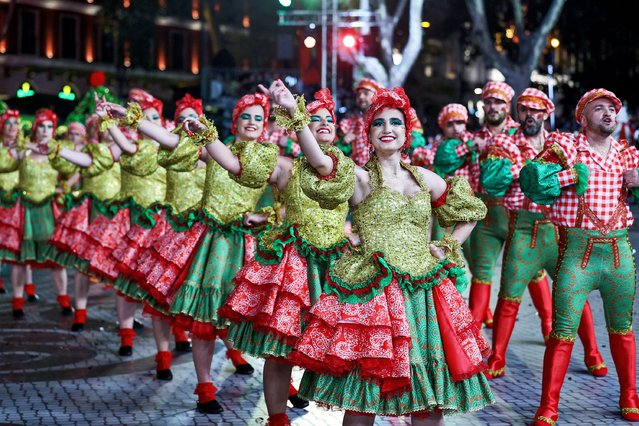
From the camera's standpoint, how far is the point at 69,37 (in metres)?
47.0

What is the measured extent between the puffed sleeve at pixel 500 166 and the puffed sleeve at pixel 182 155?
2166 millimetres

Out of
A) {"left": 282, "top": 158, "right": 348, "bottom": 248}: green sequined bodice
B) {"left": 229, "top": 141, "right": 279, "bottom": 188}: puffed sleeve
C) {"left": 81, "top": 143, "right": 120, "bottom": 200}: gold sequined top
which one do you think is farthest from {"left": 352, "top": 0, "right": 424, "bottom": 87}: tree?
{"left": 229, "top": 141, "right": 279, "bottom": 188}: puffed sleeve

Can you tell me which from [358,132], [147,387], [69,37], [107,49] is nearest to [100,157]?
[147,387]

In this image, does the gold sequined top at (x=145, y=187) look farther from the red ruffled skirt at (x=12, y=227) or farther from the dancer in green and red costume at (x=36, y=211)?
the red ruffled skirt at (x=12, y=227)

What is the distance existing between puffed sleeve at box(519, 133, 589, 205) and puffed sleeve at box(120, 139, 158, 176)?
311 cm

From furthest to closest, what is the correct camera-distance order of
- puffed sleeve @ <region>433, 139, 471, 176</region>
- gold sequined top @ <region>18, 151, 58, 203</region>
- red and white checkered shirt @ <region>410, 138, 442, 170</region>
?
gold sequined top @ <region>18, 151, 58, 203</region>
red and white checkered shirt @ <region>410, 138, 442, 170</region>
puffed sleeve @ <region>433, 139, 471, 176</region>

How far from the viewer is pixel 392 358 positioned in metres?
4.91

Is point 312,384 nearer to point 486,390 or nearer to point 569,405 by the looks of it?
point 486,390

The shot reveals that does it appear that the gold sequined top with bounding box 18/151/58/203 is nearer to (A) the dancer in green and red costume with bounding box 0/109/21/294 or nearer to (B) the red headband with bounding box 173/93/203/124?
(A) the dancer in green and red costume with bounding box 0/109/21/294

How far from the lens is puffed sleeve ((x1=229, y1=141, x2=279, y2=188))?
6.21 m

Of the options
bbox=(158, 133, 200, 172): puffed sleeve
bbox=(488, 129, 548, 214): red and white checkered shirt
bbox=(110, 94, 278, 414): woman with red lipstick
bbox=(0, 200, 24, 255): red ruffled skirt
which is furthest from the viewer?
bbox=(0, 200, 24, 255): red ruffled skirt

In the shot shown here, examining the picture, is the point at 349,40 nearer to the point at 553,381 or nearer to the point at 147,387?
the point at 147,387

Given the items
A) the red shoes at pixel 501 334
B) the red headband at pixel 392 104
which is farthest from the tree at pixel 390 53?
the red headband at pixel 392 104

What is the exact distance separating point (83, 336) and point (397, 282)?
5.59m
